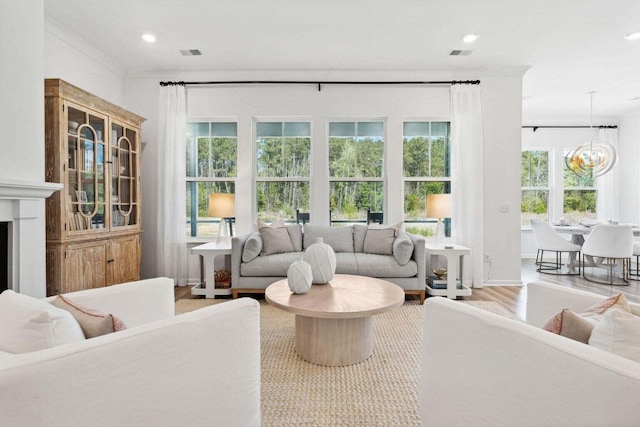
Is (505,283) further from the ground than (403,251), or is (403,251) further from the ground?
(403,251)

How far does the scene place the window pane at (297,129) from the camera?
4.43m

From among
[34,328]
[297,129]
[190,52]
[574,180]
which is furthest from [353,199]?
[574,180]

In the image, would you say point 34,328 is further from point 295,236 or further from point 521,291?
point 521,291

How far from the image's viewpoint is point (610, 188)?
6.46 m

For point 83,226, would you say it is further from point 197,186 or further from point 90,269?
point 197,186

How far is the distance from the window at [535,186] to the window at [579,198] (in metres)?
0.37

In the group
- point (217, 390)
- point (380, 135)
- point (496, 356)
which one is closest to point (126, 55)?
point (380, 135)

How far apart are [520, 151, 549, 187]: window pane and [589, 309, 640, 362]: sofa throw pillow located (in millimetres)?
6708

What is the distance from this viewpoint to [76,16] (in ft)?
10.0

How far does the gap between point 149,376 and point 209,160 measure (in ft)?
12.7

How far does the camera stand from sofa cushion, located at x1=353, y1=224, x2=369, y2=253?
3998mm

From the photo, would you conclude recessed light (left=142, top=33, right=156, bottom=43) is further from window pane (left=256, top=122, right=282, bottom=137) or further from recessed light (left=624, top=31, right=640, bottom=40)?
recessed light (left=624, top=31, right=640, bottom=40)

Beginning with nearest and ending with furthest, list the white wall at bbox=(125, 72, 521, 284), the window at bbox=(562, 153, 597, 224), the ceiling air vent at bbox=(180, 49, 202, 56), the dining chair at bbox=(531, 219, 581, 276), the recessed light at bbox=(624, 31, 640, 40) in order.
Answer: the recessed light at bbox=(624, 31, 640, 40) < the ceiling air vent at bbox=(180, 49, 202, 56) < the white wall at bbox=(125, 72, 521, 284) < the dining chair at bbox=(531, 219, 581, 276) < the window at bbox=(562, 153, 597, 224)

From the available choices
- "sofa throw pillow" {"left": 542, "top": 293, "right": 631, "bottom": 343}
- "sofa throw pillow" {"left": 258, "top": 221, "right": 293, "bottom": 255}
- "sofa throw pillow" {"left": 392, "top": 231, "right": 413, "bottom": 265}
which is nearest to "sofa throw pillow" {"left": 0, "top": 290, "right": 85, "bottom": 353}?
"sofa throw pillow" {"left": 542, "top": 293, "right": 631, "bottom": 343}
